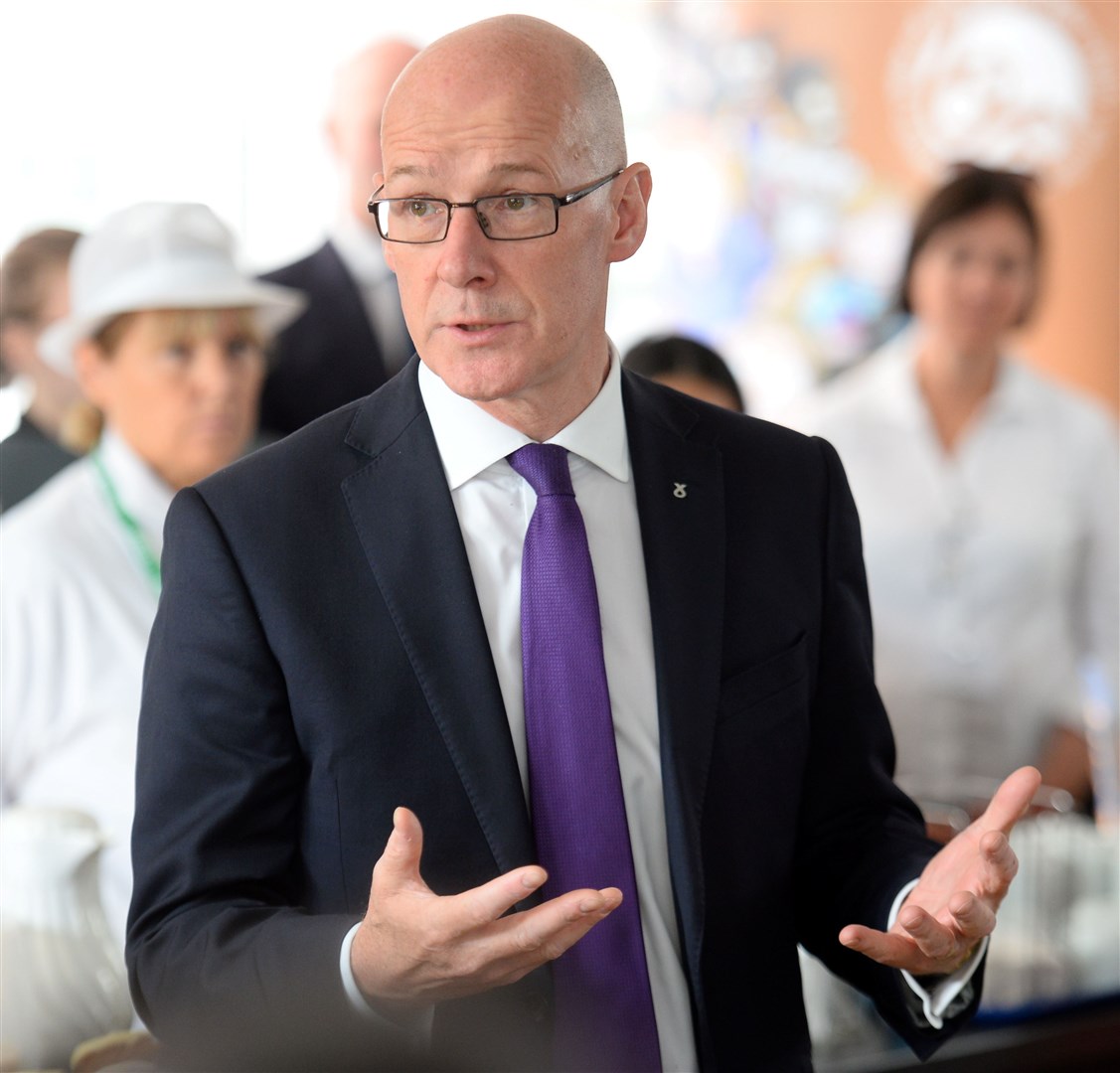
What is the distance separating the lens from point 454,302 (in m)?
1.16

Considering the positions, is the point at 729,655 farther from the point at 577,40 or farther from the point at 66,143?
the point at 66,143

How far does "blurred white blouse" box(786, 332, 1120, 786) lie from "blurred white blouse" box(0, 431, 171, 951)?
5.71 ft

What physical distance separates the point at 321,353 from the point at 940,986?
1536mm

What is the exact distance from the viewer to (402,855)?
994mm

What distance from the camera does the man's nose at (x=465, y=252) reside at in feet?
3.77

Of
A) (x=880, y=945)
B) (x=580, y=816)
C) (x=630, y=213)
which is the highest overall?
(x=630, y=213)

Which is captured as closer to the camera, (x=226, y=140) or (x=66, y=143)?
(x=66, y=143)

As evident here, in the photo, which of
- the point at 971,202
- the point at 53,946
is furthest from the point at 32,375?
the point at 971,202

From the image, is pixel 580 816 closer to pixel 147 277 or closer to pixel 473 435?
pixel 473 435

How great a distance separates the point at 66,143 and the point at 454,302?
1.52 meters

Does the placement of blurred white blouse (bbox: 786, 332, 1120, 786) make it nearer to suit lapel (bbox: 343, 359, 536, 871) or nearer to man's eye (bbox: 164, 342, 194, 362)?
man's eye (bbox: 164, 342, 194, 362)

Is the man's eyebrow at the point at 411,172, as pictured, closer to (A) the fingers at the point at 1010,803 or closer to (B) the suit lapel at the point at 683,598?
(B) the suit lapel at the point at 683,598

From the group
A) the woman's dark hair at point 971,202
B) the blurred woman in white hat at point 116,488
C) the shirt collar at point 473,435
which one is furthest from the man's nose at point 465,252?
the woman's dark hair at point 971,202

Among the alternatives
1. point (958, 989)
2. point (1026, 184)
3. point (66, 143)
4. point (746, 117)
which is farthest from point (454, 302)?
point (746, 117)
